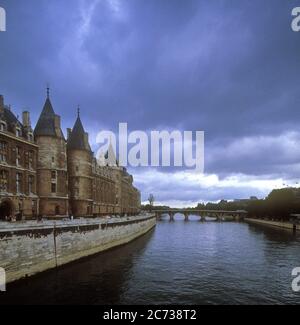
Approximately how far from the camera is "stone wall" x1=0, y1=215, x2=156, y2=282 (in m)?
24.4

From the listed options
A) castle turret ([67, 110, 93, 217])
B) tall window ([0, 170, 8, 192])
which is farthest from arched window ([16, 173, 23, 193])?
castle turret ([67, 110, 93, 217])

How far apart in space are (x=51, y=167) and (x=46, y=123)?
23.0 ft

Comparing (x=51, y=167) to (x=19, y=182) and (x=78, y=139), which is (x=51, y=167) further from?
(x=78, y=139)

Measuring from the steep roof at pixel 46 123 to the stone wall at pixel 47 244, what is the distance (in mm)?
16046

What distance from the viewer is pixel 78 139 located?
58.0 m

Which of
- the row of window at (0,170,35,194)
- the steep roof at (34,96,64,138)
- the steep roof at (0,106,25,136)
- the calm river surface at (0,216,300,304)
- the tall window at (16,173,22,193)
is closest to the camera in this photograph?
the calm river surface at (0,216,300,304)

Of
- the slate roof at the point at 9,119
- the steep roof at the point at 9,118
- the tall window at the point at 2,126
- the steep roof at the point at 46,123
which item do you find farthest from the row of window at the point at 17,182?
the steep roof at the point at 46,123

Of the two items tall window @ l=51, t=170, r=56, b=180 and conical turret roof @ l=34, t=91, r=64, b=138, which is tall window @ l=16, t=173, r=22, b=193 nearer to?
tall window @ l=51, t=170, r=56, b=180

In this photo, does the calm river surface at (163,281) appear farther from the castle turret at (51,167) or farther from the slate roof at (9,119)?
the slate roof at (9,119)

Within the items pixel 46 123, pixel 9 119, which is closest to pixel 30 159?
pixel 9 119

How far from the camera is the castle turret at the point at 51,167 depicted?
47.2m

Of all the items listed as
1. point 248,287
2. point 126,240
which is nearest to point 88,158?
point 126,240

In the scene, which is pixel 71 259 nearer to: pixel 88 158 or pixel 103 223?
pixel 103 223
